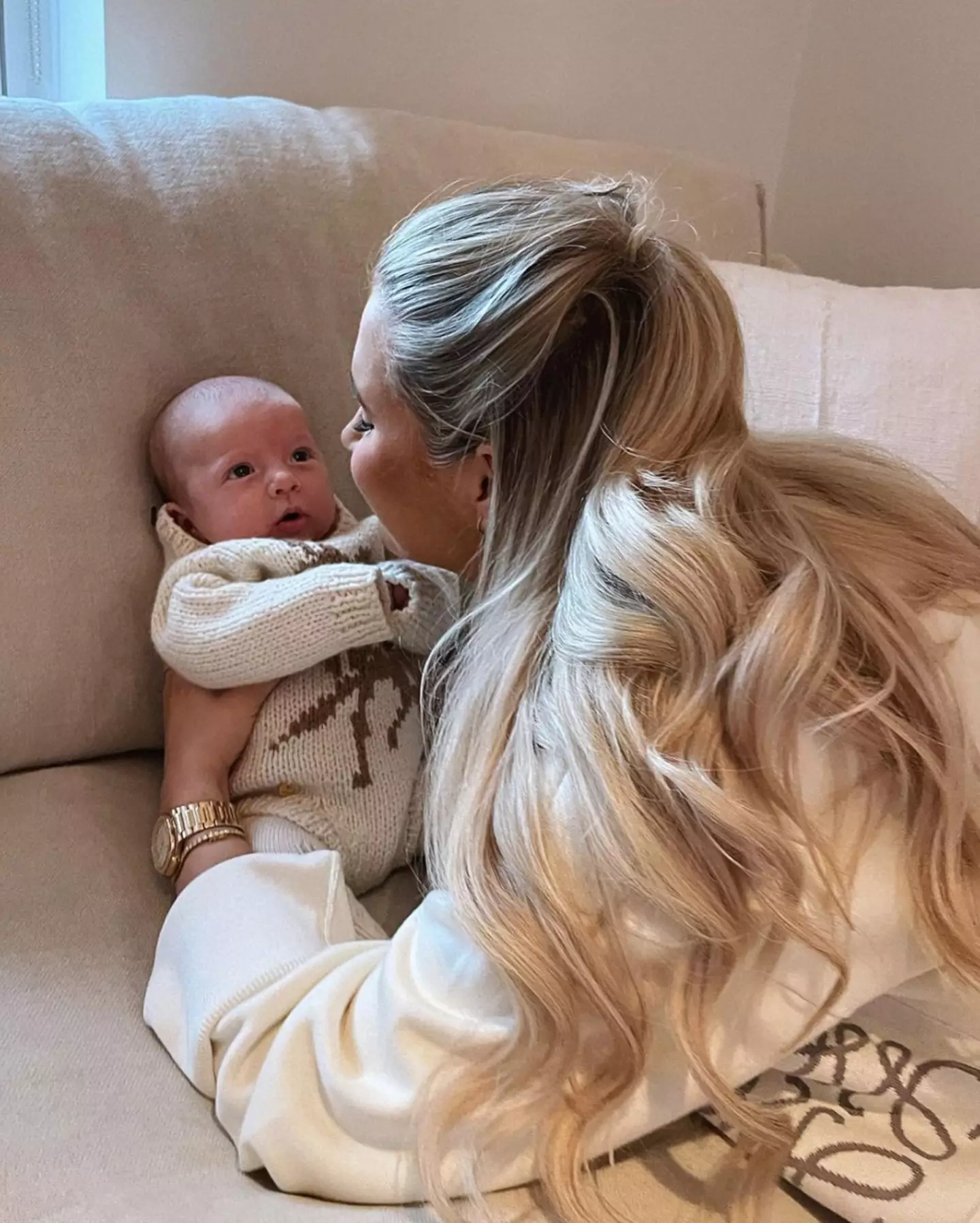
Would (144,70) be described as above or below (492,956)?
above

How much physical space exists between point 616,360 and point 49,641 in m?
0.58

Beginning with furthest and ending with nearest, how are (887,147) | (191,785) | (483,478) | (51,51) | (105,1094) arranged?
Result: (887,147), (51,51), (191,785), (483,478), (105,1094)

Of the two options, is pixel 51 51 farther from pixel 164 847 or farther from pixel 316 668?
pixel 164 847

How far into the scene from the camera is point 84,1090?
776 millimetres

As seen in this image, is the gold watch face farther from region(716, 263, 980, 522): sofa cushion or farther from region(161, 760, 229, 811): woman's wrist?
region(716, 263, 980, 522): sofa cushion

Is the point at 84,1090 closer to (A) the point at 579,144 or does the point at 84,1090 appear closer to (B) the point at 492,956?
(B) the point at 492,956

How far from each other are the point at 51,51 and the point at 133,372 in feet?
2.00

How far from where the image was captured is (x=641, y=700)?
691 millimetres

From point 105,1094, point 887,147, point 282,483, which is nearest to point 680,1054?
point 105,1094

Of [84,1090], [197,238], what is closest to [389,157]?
[197,238]

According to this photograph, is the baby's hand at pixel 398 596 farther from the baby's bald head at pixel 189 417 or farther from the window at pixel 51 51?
the window at pixel 51 51

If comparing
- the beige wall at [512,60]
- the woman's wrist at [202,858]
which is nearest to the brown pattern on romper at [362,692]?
the woman's wrist at [202,858]

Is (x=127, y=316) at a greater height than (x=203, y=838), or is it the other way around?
(x=127, y=316)

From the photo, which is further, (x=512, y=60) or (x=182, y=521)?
(x=512, y=60)
